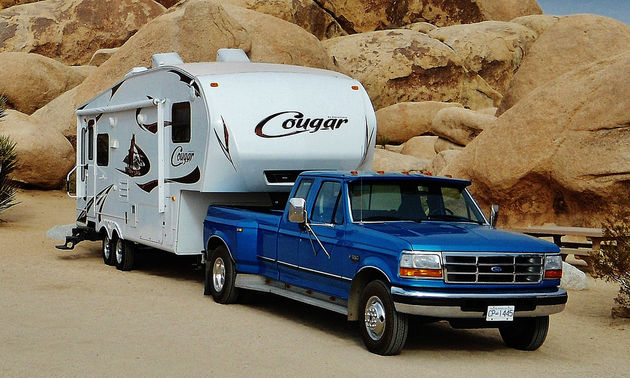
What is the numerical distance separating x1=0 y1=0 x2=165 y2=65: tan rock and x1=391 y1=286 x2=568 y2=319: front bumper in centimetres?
3644

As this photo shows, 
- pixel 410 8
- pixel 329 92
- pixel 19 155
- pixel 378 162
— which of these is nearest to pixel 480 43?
pixel 410 8

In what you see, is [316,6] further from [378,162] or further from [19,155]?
[19,155]

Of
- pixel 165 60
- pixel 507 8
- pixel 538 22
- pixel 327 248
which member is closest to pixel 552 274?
pixel 327 248

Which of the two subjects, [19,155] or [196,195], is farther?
[19,155]

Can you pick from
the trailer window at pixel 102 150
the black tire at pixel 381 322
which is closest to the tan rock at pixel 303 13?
the trailer window at pixel 102 150

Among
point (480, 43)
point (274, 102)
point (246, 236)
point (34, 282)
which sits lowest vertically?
point (34, 282)

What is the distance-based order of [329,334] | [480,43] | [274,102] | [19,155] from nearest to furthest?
[329,334]
[274,102]
[19,155]
[480,43]

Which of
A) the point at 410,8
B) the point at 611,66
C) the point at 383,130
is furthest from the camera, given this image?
the point at 410,8

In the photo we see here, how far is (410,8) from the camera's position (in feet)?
148

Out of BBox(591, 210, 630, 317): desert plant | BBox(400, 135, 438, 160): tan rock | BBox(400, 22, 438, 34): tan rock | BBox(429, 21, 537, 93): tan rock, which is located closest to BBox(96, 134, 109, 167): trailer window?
BBox(591, 210, 630, 317): desert plant

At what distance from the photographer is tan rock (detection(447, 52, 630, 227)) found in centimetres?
1659

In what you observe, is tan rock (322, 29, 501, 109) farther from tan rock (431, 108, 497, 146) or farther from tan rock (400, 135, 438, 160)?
tan rock (431, 108, 497, 146)

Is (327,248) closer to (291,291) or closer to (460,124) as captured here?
(291,291)

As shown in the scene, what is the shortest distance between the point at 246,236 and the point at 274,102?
217 centimetres
